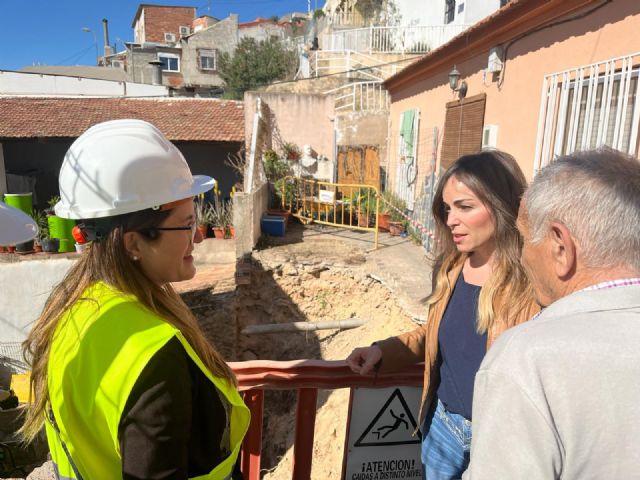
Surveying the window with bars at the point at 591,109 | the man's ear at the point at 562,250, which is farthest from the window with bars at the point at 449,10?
the man's ear at the point at 562,250

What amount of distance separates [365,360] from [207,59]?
36171mm

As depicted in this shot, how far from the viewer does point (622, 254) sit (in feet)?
2.81

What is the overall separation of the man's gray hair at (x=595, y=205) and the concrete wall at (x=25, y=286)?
7.26 m

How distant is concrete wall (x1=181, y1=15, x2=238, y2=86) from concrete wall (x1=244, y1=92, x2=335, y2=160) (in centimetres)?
2389

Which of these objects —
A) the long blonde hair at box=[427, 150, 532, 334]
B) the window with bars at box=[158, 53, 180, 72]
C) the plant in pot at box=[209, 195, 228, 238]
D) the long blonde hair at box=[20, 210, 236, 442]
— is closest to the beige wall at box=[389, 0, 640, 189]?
the long blonde hair at box=[427, 150, 532, 334]

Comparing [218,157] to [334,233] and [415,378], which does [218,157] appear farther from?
[415,378]

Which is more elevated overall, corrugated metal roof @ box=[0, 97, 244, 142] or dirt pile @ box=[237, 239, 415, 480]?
corrugated metal roof @ box=[0, 97, 244, 142]

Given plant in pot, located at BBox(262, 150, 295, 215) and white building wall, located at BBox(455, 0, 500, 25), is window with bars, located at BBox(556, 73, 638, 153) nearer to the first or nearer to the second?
plant in pot, located at BBox(262, 150, 295, 215)

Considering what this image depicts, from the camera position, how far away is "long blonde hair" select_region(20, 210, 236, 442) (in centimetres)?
108

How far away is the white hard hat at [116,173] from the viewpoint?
3.66 ft

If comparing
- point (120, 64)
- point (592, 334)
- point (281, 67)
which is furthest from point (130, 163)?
point (120, 64)

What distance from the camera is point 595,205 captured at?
0.89m

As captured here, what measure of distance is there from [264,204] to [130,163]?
8.50 meters

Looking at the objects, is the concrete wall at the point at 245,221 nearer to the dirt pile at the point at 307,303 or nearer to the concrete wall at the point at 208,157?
the dirt pile at the point at 307,303
